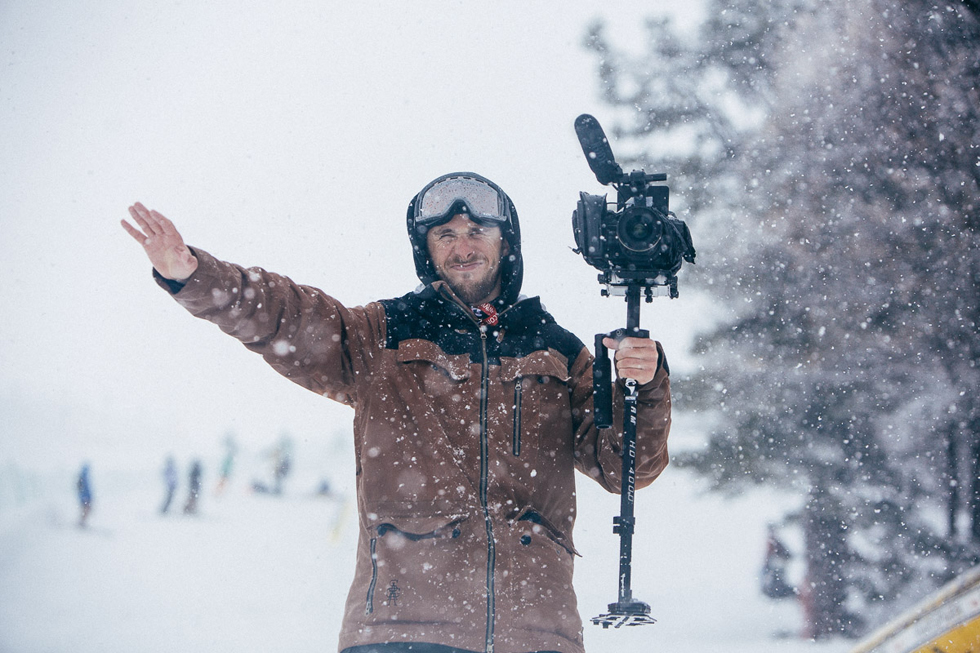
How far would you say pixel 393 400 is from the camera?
87.6 inches

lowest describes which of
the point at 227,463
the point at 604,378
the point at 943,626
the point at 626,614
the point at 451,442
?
the point at 626,614

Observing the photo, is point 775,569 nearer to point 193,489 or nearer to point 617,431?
point 617,431

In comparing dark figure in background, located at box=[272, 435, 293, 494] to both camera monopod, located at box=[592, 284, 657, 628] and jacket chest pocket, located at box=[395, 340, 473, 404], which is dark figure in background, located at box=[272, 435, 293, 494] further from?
camera monopod, located at box=[592, 284, 657, 628]

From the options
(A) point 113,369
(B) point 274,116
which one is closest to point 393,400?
(A) point 113,369

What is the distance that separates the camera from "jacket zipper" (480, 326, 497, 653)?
1.94m

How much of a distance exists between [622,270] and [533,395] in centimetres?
46

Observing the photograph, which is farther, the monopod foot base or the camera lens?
the camera lens

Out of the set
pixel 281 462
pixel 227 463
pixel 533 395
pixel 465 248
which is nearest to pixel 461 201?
pixel 465 248

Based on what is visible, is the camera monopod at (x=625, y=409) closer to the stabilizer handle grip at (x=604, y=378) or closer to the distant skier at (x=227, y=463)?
the stabilizer handle grip at (x=604, y=378)

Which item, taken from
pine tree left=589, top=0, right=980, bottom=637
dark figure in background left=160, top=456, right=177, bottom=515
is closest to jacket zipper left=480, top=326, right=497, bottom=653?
pine tree left=589, top=0, right=980, bottom=637

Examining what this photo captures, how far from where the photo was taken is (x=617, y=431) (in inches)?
87.4

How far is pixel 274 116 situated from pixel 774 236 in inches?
2059

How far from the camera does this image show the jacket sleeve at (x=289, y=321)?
6.86 ft

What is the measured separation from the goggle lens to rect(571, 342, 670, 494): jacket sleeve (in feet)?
2.18
